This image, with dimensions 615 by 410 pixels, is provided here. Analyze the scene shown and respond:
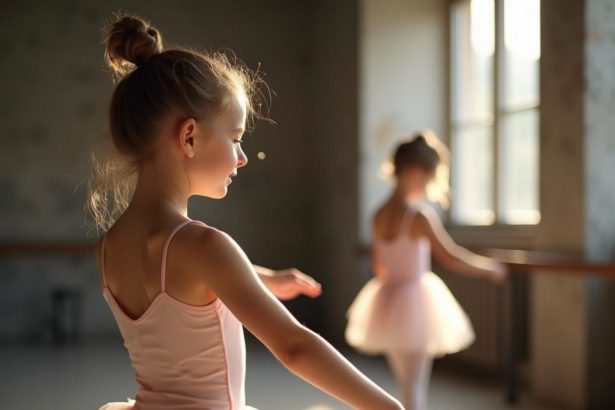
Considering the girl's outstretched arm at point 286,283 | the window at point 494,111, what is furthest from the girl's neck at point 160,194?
the window at point 494,111

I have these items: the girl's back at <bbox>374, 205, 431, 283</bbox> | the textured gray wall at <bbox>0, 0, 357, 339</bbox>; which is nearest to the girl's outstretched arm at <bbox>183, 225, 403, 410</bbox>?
the girl's back at <bbox>374, 205, 431, 283</bbox>

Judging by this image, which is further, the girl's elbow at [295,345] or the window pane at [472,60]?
the window pane at [472,60]

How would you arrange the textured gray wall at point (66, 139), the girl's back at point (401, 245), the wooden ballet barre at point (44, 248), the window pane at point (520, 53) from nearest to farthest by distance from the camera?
the girl's back at point (401, 245)
the window pane at point (520, 53)
the wooden ballet barre at point (44, 248)
the textured gray wall at point (66, 139)

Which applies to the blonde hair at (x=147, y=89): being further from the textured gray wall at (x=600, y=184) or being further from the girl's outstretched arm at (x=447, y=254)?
the textured gray wall at (x=600, y=184)

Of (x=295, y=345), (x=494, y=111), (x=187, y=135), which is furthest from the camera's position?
(x=494, y=111)

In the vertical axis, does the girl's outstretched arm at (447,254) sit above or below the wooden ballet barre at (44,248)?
above

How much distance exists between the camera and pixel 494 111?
4820 millimetres

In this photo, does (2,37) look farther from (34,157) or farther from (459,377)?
(459,377)

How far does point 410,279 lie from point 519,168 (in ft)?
5.53

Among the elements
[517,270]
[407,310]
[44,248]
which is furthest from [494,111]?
[44,248]

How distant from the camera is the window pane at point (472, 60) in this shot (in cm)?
496

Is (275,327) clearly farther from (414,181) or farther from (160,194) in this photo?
(414,181)

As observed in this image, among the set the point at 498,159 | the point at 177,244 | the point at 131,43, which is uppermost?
the point at 498,159

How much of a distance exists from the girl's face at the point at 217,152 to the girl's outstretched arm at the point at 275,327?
10 cm
